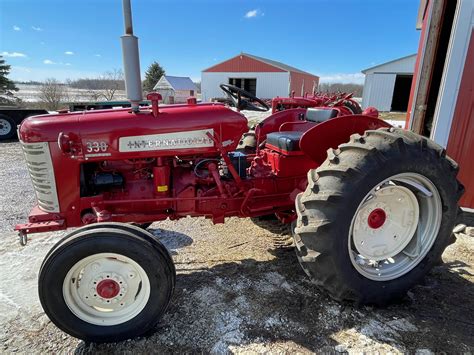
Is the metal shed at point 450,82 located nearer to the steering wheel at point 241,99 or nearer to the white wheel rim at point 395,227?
the white wheel rim at point 395,227

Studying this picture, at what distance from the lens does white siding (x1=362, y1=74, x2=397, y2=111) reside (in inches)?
914

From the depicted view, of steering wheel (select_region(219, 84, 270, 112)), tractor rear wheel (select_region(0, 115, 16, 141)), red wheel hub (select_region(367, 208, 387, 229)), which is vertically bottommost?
tractor rear wheel (select_region(0, 115, 16, 141))

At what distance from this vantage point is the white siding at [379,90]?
23219mm

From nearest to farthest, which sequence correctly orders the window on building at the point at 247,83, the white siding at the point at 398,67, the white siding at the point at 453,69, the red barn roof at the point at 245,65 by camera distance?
1. the white siding at the point at 453,69
2. the white siding at the point at 398,67
3. the red barn roof at the point at 245,65
4. the window on building at the point at 247,83

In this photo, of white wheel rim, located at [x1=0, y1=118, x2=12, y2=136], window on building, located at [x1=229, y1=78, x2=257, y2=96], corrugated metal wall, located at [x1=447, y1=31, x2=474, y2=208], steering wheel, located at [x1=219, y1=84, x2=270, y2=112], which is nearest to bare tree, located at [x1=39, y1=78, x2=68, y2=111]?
white wheel rim, located at [x1=0, y1=118, x2=12, y2=136]

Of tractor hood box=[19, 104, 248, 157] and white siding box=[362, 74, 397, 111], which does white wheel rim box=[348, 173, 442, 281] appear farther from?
white siding box=[362, 74, 397, 111]

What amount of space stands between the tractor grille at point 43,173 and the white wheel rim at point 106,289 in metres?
0.74

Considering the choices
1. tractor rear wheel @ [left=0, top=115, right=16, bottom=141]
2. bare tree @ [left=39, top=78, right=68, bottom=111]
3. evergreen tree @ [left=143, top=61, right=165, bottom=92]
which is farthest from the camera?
evergreen tree @ [left=143, top=61, right=165, bottom=92]

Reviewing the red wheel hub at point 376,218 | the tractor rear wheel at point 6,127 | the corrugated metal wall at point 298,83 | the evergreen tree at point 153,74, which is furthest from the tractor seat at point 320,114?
the evergreen tree at point 153,74

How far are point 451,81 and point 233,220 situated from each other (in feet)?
9.57

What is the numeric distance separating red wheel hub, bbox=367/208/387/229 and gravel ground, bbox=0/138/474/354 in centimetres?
59

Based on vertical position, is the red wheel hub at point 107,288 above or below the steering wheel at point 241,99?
below

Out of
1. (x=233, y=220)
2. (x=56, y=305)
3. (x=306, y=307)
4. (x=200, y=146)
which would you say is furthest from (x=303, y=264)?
(x=233, y=220)

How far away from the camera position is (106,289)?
6.48ft
